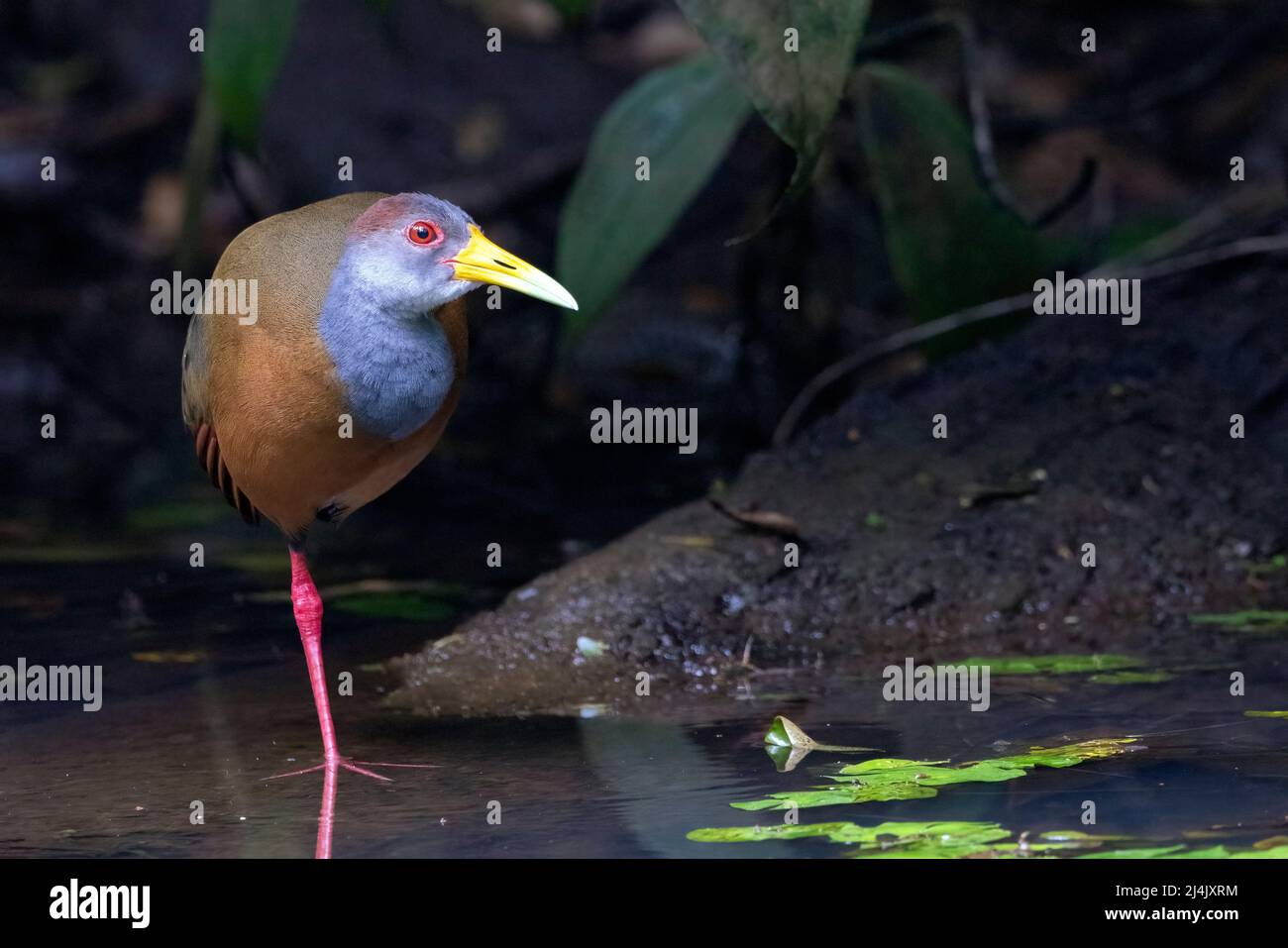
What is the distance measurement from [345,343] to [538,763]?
945 millimetres

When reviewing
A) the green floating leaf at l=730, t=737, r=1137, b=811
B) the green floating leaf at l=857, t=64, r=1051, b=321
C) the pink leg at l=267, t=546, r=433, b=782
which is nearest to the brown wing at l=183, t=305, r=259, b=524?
the pink leg at l=267, t=546, r=433, b=782

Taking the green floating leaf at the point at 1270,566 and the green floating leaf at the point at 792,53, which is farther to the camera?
the green floating leaf at the point at 1270,566

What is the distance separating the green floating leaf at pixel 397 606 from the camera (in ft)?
15.6

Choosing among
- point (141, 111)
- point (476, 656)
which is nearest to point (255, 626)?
point (476, 656)

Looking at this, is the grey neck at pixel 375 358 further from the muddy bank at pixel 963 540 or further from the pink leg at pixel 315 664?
the muddy bank at pixel 963 540

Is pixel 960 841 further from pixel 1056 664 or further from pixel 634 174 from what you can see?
pixel 634 174

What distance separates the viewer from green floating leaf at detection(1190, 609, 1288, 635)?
4176 mm

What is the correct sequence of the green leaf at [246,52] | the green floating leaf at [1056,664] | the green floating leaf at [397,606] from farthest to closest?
the green leaf at [246,52]
the green floating leaf at [397,606]
the green floating leaf at [1056,664]

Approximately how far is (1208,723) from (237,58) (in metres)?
3.36

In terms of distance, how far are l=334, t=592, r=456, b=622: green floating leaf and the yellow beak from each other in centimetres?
132

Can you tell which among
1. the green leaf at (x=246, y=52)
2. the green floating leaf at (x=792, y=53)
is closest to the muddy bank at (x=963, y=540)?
the green floating leaf at (x=792, y=53)

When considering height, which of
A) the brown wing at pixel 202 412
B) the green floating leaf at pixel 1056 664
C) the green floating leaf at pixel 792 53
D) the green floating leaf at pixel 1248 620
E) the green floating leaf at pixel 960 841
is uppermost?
the green floating leaf at pixel 792 53

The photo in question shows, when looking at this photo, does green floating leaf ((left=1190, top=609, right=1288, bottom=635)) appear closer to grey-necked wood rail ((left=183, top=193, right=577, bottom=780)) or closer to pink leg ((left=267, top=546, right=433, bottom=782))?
grey-necked wood rail ((left=183, top=193, right=577, bottom=780))

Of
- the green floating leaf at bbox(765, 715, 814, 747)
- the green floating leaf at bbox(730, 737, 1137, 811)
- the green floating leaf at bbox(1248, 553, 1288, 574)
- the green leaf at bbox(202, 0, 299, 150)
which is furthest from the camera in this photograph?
the green leaf at bbox(202, 0, 299, 150)
